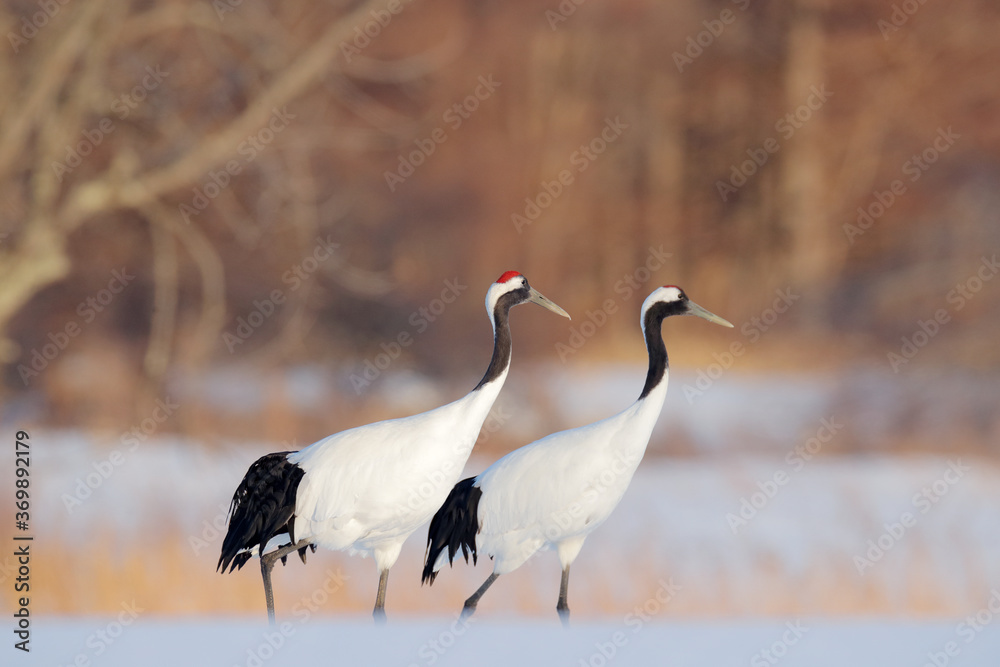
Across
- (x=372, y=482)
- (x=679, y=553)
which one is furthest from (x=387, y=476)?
(x=679, y=553)

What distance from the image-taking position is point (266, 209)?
32.3 ft

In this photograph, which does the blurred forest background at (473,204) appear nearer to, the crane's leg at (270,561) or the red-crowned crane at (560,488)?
the crane's leg at (270,561)

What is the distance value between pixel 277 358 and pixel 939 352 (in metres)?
5.56

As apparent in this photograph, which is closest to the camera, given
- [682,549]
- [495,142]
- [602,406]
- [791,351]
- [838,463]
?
[682,549]

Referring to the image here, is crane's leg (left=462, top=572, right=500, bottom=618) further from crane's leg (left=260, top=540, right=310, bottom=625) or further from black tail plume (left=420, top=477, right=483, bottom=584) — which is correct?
crane's leg (left=260, top=540, right=310, bottom=625)

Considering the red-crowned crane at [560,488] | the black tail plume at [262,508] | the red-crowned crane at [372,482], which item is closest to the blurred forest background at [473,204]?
the black tail plume at [262,508]

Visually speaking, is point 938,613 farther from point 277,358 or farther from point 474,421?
point 277,358

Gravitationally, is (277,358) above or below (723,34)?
below

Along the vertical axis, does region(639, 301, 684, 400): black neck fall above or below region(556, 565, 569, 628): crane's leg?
above

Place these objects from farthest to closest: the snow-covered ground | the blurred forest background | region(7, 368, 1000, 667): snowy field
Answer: the blurred forest background, the snow-covered ground, region(7, 368, 1000, 667): snowy field

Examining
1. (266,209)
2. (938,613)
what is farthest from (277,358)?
(938,613)

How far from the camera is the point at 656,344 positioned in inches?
155

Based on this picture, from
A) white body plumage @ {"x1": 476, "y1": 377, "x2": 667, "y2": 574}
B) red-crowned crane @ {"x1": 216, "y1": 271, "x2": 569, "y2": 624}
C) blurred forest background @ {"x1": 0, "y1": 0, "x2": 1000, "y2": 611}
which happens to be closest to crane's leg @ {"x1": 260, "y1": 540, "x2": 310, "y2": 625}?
red-crowned crane @ {"x1": 216, "y1": 271, "x2": 569, "y2": 624}

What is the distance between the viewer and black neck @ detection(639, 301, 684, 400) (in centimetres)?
384
